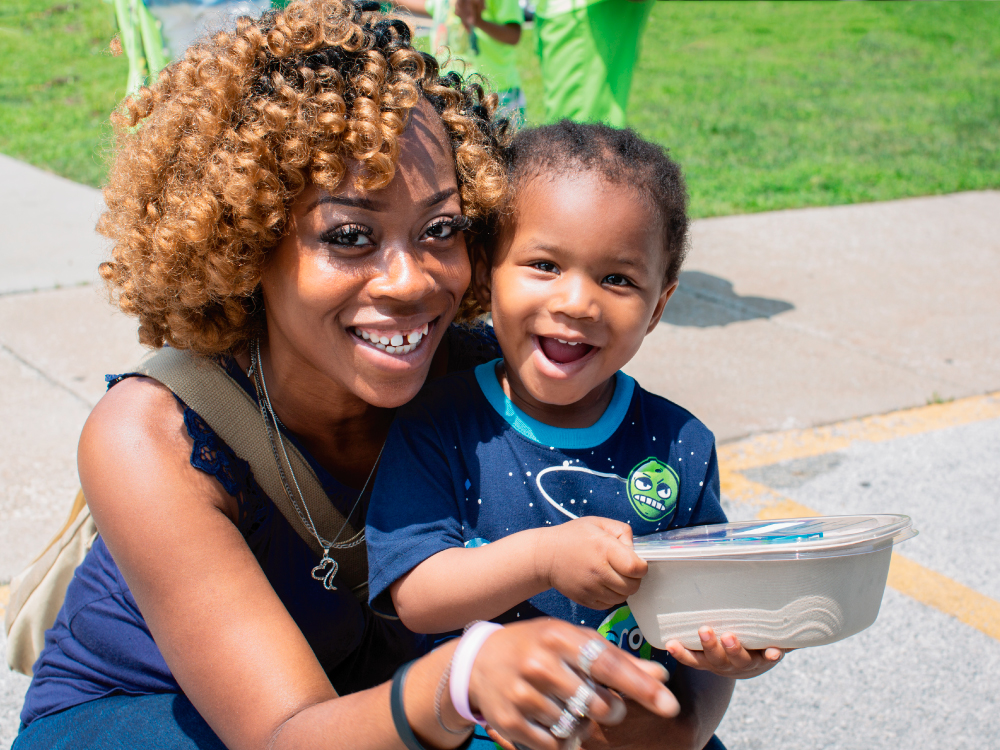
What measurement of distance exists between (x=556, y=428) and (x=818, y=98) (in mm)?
11736

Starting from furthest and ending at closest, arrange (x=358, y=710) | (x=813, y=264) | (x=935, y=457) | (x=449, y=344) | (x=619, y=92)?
(x=813, y=264) < (x=619, y=92) < (x=935, y=457) < (x=449, y=344) < (x=358, y=710)

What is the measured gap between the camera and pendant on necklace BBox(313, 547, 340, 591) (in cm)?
185

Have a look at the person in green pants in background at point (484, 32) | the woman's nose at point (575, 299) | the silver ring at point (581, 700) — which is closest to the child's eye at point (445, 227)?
the woman's nose at point (575, 299)

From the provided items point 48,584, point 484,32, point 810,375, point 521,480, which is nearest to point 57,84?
point 484,32

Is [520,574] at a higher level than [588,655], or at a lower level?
lower

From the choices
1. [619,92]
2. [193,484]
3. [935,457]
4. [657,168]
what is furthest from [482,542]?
[619,92]

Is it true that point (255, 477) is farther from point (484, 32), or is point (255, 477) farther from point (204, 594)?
point (484, 32)

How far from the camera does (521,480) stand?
1.68m

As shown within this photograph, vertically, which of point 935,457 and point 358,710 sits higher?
point 358,710

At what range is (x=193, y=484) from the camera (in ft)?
5.42

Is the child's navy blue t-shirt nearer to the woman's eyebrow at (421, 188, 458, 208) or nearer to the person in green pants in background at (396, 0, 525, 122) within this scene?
the woman's eyebrow at (421, 188, 458, 208)

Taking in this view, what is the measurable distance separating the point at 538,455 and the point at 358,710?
0.53 meters

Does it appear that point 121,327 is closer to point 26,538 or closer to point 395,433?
point 26,538

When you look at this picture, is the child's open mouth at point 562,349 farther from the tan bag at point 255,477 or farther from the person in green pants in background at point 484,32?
the person in green pants in background at point 484,32
